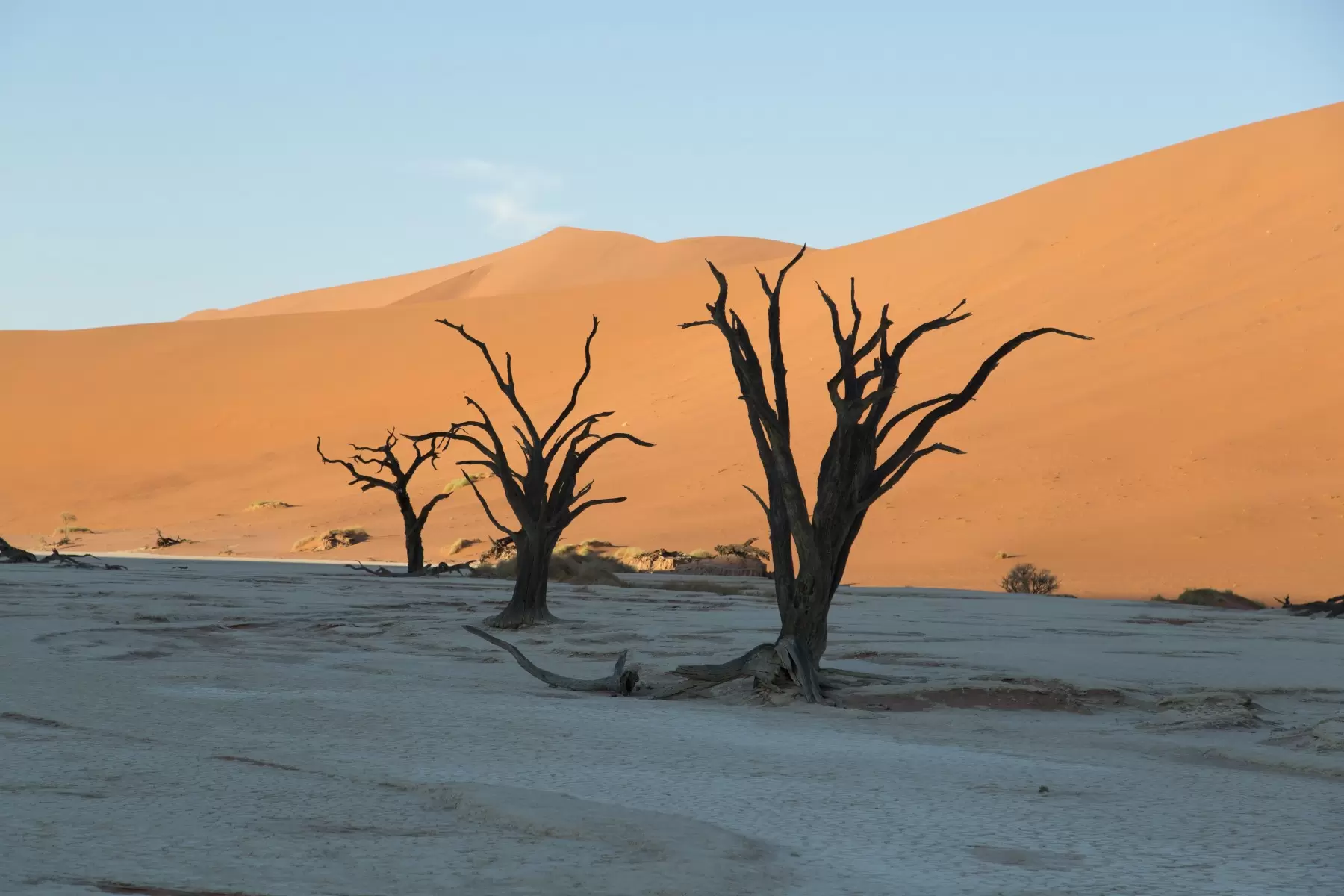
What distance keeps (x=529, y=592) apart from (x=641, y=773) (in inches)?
277

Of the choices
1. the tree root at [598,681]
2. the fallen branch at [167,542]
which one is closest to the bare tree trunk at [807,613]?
the tree root at [598,681]

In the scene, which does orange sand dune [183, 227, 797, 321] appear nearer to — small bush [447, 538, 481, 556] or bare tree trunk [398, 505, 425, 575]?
small bush [447, 538, 481, 556]

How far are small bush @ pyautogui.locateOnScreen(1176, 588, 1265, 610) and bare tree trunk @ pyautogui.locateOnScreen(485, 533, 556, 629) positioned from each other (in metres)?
9.00

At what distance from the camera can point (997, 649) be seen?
407 inches

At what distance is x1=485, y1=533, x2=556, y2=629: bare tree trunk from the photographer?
39.5ft

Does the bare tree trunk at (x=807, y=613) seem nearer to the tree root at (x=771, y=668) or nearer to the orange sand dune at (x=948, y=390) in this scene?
the tree root at (x=771, y=668)

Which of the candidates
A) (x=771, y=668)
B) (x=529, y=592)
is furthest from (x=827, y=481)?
(x=529, y=592)

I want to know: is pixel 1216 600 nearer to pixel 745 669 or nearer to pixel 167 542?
pixel 745 669

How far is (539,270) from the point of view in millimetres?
123562

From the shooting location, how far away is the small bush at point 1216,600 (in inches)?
698

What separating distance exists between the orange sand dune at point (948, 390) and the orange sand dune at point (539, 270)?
45030 mm

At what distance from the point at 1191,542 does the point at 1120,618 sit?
9551 mm

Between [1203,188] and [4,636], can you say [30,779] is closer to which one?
[4,636]

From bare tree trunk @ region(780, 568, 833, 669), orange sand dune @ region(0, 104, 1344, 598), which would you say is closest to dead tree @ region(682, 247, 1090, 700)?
bare tree trunk @ region(780, 568, 833, 669)
